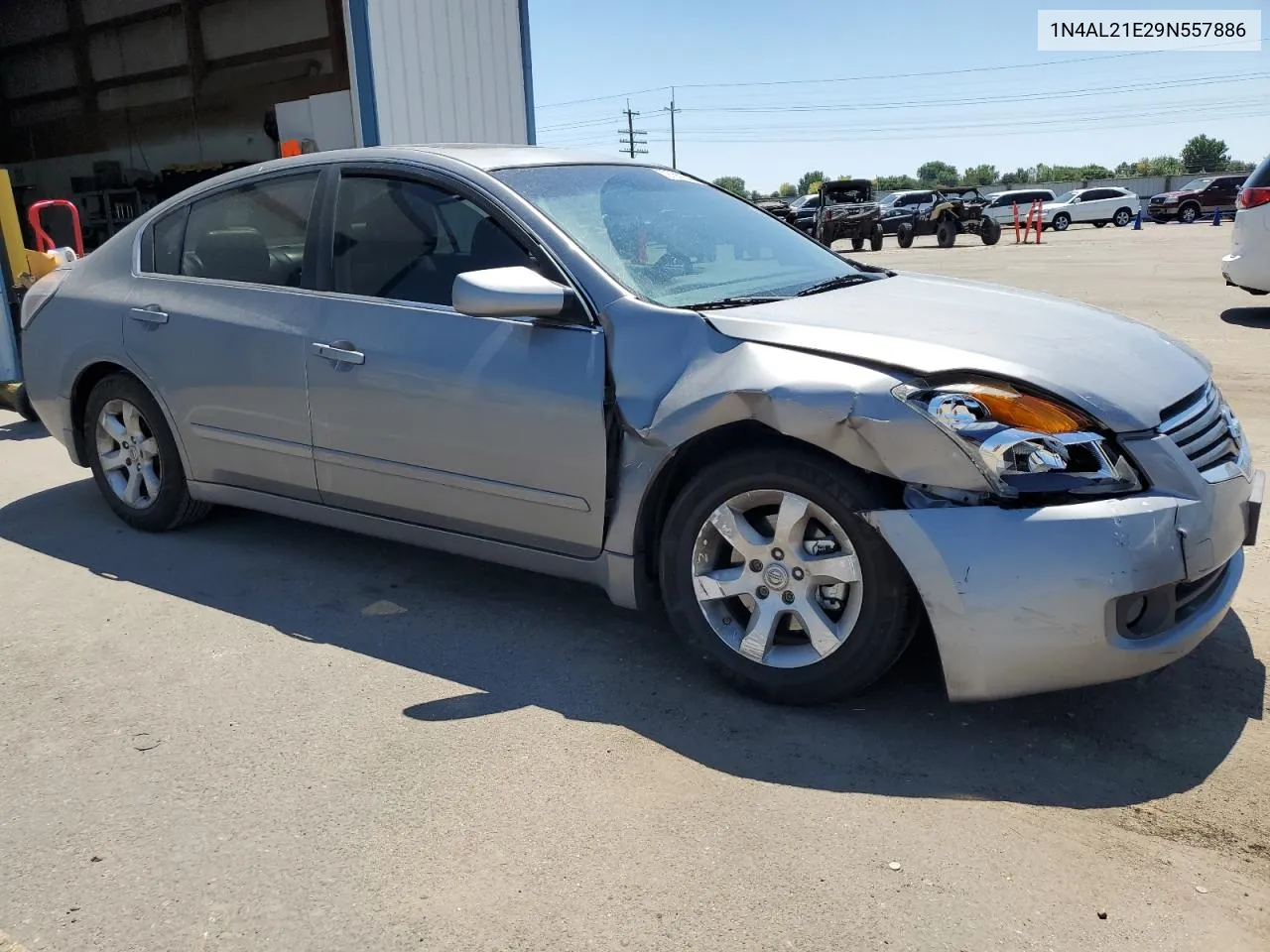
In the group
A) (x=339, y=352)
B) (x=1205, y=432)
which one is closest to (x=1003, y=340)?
(x=1205, y=432)

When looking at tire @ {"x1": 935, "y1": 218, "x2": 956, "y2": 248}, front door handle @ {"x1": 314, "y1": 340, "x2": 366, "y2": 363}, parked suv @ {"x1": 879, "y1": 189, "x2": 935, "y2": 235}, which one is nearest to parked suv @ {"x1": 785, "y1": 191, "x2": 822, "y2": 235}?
parked suv @ {"x1": 879, "y1": 189, "x2": 935, "y2": 235}

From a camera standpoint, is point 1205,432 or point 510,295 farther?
point 510,295

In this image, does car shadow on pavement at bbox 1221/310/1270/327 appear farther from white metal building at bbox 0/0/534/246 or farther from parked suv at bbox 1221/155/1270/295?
white metal building at bbox 0/0/534/246

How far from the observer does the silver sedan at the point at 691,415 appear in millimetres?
2717

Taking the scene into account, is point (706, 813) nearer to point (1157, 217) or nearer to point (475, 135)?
point (475, 135)

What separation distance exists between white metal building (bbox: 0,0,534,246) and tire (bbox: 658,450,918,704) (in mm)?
6655

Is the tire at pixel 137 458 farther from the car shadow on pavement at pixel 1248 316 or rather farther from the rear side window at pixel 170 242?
the car shadow on pavement at pixel 1248 316

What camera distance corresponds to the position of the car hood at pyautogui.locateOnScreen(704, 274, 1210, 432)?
2801 mm

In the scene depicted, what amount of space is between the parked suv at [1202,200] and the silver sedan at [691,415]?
131 ft

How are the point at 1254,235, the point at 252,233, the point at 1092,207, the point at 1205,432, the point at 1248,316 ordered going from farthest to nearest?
1. the point at 1092,207
2. the point at 1248,316
3. the point at 1254,235
4. the point at 252,233
5. the point at 1205,432

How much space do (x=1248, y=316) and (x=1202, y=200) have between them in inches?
1282

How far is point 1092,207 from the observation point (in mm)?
39406

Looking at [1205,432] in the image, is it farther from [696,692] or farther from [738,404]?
[696,692]

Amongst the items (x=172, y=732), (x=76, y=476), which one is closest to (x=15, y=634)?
(x=172, y=732)
